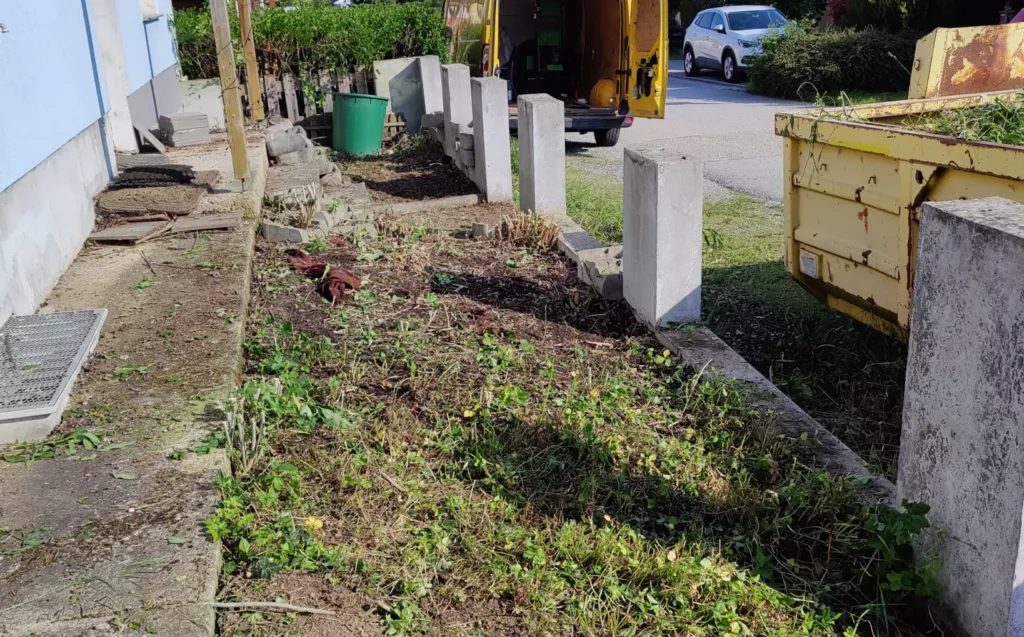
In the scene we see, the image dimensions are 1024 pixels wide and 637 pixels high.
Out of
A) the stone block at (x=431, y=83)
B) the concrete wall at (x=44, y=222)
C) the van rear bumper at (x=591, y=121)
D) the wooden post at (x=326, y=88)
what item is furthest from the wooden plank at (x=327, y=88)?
the concrete wall at (x=44, y=222)

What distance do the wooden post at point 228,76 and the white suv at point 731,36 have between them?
15597mm

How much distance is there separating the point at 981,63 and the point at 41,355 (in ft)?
18.1

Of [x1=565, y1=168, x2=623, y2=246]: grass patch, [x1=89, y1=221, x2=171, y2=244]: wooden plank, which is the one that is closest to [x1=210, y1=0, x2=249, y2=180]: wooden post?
[x1=89, y1=221, x2=171, y2=244]: wooden plank

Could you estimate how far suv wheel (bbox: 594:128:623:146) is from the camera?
515 inches

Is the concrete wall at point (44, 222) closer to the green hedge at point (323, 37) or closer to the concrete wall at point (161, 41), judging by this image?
the concrete wall at point (161, 41)

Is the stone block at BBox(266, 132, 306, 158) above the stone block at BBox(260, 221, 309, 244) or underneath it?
above

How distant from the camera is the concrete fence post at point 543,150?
753 centimetres

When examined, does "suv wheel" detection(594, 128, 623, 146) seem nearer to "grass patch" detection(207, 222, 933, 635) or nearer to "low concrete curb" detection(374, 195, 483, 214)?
"low concrete curb" detection(374, 195, 483, 214)

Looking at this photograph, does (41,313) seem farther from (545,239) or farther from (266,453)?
(545,239)

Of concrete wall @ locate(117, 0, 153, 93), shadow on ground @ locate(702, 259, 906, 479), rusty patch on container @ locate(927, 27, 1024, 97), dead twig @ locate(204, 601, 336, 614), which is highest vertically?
concrete wall @ locate(117, 0, 153, 93)

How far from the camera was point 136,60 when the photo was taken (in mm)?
10008

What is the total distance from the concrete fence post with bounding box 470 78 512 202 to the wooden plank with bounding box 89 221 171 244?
322 centimetres

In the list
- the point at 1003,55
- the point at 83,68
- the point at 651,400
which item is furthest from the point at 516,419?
the point at 83,68

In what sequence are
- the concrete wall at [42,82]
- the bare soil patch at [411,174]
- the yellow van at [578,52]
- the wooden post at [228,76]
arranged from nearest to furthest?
1. the concrete wall at [42,82]
2. the wooden post at [228,76]
3. the bare soil patch at [411,174]
4. the yellow van at [578,52]
